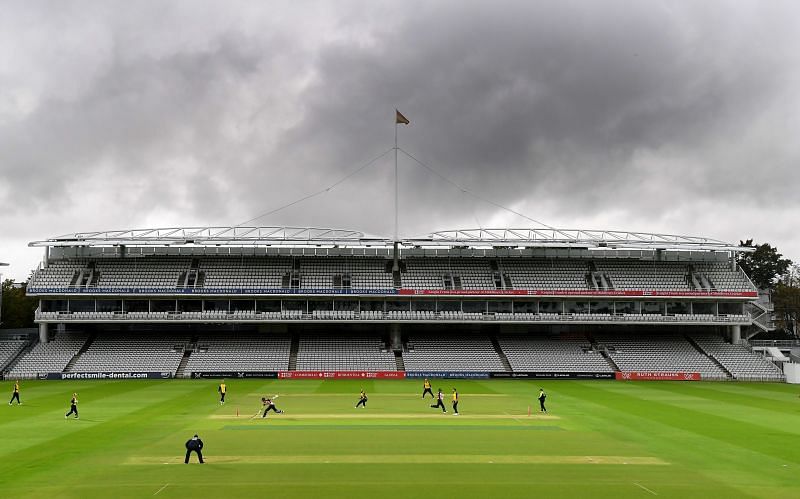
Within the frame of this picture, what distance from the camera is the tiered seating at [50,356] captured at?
187ft

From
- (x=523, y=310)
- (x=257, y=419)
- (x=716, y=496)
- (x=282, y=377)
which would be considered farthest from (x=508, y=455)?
(x=523, y=310)

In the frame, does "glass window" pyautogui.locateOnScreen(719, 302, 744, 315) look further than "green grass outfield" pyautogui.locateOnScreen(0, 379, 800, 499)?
Yes

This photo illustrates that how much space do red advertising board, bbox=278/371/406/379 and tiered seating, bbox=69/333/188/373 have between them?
11128mm

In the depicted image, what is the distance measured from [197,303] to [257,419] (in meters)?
37.3

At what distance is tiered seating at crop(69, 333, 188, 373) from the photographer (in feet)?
190

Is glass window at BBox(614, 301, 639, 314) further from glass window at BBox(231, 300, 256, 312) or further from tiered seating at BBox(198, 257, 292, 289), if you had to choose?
glass window at BBox(231, 300, 256, 312)

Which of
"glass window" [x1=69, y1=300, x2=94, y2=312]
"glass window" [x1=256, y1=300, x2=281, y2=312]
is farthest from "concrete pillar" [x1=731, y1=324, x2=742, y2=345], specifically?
"glass window" [x1=69, y1=300, x2=94, y2=312]

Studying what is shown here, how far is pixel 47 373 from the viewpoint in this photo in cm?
5619

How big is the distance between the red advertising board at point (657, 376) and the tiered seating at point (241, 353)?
32487 mm

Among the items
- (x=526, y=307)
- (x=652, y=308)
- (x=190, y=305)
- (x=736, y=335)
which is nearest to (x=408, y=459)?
(x=526, y=307)

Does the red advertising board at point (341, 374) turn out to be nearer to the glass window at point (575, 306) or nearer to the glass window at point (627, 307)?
the glass window at point (575, 306)

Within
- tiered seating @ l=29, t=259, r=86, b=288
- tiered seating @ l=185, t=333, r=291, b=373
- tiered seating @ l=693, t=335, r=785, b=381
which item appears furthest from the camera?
tiered seating @ l=29, t=259, r=86, b=288

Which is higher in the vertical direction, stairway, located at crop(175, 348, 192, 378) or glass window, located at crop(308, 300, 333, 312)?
glass window, located at crop(308, 300, 333, 312)

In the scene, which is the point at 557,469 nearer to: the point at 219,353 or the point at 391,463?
the point at 391,463
